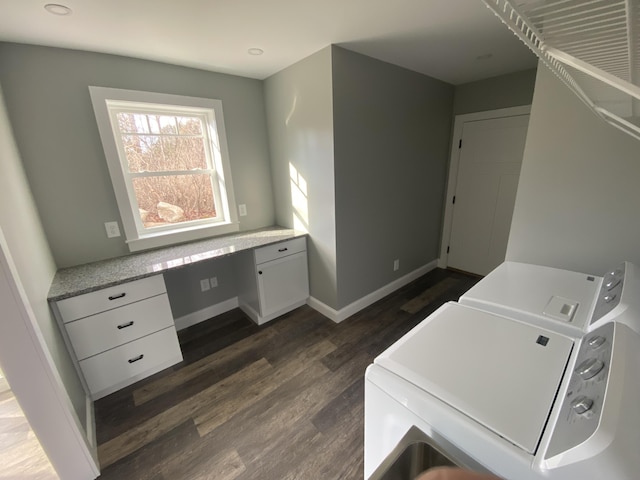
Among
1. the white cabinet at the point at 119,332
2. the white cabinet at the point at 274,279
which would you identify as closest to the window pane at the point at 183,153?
the white cabinet at the point at 274,279

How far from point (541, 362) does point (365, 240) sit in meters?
1.84

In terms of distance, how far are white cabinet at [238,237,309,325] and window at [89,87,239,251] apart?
576mm

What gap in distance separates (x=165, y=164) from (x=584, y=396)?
2.84 metres

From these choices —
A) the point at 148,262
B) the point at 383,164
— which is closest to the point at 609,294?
the point at 383,164

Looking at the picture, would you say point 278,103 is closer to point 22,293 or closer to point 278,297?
point 278,297

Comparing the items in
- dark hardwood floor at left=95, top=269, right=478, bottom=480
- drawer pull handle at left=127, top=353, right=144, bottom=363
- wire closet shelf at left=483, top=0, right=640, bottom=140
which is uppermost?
wire closet shelf at left=483, top=0, right=640, bottom=140

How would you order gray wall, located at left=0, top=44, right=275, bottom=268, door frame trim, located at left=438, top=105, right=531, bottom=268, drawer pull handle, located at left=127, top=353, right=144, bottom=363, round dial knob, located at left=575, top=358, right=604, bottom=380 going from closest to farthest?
1. round dial knob, located at left=575, top=358, right=604, bottom=380
2. gray wall, located at left=0, top=44, right=275, bottom=268
3. drawer pull handle, located at left=127, top=353, right=144, bottom=363
4. door frame trim, located at left=438, top=105, right=531, bottom=268

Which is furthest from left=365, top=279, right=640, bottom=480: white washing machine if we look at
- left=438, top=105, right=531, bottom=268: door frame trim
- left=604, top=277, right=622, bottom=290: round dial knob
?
left=438, top=105, right=531, bottom=268: door frame trim

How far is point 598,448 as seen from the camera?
1.53 feet

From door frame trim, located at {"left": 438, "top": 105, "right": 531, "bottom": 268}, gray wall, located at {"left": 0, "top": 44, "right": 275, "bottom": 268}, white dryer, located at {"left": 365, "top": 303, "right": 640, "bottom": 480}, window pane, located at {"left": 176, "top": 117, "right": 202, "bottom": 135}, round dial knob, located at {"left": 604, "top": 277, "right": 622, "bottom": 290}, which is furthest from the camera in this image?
door frame trim, located at {"left": 438, "top": 105, "right": 531, "bottom": 268}

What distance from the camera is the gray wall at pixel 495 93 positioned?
8.51 feet

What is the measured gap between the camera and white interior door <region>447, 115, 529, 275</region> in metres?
2.85

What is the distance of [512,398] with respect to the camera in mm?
713

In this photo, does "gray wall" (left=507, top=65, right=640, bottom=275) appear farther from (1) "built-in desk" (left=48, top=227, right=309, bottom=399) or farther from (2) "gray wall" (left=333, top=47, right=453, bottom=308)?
(1) "built-in desk" (left=48, top=227, right=309, bottom=399)
